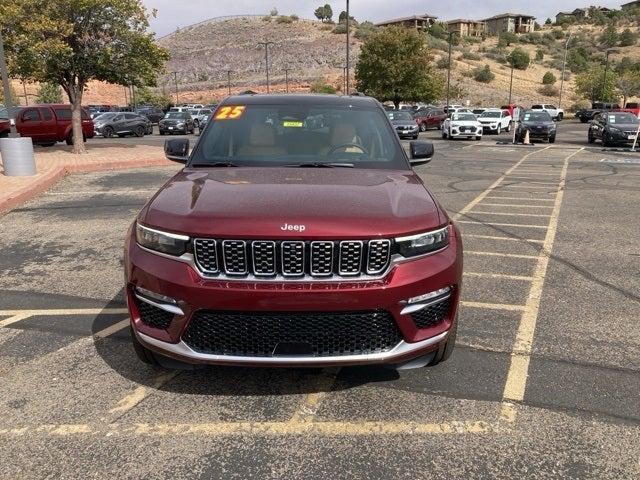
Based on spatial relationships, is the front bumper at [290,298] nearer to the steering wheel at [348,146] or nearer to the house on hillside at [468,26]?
the steering wheel at [348,146]

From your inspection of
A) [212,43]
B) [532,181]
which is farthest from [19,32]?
[212,43]

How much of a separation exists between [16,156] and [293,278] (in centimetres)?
1155

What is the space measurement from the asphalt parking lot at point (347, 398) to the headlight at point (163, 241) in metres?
0.91

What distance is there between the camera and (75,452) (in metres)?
2.71

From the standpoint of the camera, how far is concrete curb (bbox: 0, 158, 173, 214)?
9.38m

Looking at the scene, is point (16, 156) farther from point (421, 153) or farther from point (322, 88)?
point (322, 88)

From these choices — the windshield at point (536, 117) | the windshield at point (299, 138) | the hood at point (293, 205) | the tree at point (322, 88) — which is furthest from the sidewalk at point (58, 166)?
the tree at point (322, 88)

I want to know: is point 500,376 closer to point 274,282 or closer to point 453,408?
point 453,408

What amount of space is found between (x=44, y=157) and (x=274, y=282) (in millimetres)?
17326

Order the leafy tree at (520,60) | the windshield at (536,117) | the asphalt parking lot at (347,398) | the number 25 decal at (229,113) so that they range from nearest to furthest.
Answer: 1. the asphalt parking lot at (347,398)
2. the number 25 decal at (229,113)
3. the windshield at (536,117)
4. the leafy tree at (520,60)

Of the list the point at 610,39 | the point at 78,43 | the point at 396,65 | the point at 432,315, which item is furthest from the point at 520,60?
the point at 432,315

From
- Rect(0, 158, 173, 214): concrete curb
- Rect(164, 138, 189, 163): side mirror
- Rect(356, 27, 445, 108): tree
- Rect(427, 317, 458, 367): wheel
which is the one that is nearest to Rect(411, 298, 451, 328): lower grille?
Rect(427, 317, 458, 367): wheel

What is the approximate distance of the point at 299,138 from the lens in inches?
165

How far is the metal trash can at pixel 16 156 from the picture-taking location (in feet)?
39.6
